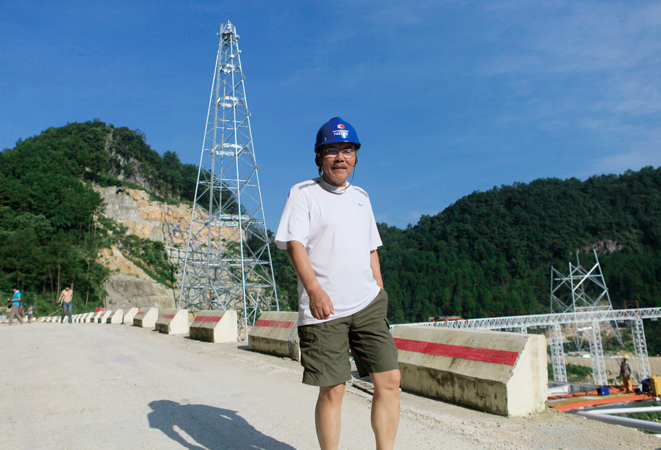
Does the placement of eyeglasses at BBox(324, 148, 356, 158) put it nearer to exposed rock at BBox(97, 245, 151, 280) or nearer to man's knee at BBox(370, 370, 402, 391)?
man's knee at BBox(370, 370, 402, 391)

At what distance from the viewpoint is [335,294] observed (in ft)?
7.97

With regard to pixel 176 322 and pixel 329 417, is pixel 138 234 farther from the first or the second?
pixel 329 417

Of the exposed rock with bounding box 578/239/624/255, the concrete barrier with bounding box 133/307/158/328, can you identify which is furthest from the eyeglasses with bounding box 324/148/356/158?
the exposed rock with bounding box 578/239/624/255

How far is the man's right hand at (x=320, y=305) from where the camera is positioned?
7.41 ft

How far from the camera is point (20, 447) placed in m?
3.06

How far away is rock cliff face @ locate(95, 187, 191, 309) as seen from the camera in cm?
4616

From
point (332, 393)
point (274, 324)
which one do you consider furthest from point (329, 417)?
point (274, 324)

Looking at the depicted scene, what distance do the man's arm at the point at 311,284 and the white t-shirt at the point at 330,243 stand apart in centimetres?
6

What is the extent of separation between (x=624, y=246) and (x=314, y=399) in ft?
380

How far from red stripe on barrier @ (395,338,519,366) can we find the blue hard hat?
2615 millimetres

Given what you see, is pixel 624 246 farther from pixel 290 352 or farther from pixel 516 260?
pixel 290 352

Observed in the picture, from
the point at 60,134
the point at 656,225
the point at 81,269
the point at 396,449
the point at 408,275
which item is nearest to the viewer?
the point at 396,449

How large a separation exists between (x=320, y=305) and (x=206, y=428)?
2039 millimetres

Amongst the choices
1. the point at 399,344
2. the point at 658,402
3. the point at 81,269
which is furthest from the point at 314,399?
the point at 81,269
